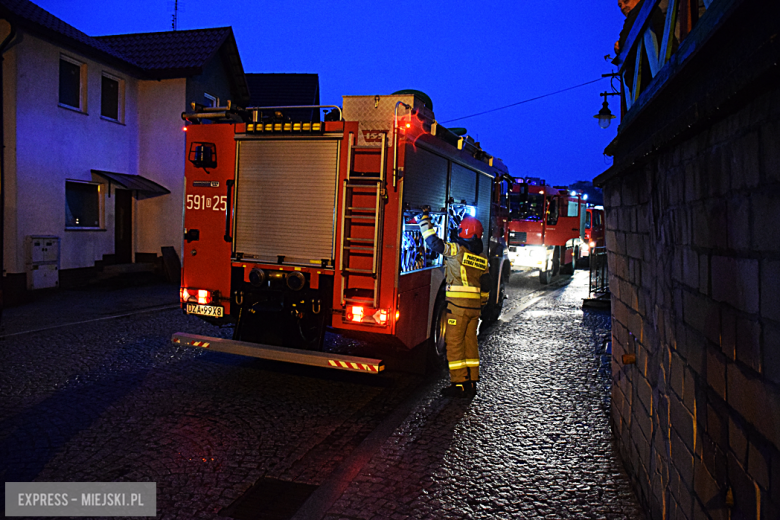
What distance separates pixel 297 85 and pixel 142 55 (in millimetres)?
9770

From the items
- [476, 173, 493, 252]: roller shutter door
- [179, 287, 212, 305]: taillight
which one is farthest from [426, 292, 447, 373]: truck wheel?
[179, 287, 212, 305]: taillight

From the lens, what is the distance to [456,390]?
6.17m

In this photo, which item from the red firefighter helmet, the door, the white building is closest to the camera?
the red firefighter helmet

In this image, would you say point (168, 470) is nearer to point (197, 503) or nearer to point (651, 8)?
point (197, 503)

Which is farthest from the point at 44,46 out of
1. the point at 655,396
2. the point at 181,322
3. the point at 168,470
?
the point at 655,396

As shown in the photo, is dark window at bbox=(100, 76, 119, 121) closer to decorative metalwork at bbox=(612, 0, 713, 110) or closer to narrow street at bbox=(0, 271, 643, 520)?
narrow street at bbox=(0, 271, 643, 520)

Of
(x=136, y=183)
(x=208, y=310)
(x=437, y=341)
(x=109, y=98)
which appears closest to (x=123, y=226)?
(x=136, y=183)

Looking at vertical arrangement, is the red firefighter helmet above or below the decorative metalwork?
below

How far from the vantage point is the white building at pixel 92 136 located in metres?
12.8

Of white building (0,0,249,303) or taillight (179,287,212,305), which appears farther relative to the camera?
white building (0,0,249,303)

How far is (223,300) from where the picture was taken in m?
6.67

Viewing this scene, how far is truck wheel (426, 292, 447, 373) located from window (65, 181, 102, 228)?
11450 millimetres

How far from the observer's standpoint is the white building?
1282cm

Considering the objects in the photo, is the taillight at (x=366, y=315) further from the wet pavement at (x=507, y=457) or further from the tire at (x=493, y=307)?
the tire at (x=493, y=307)
